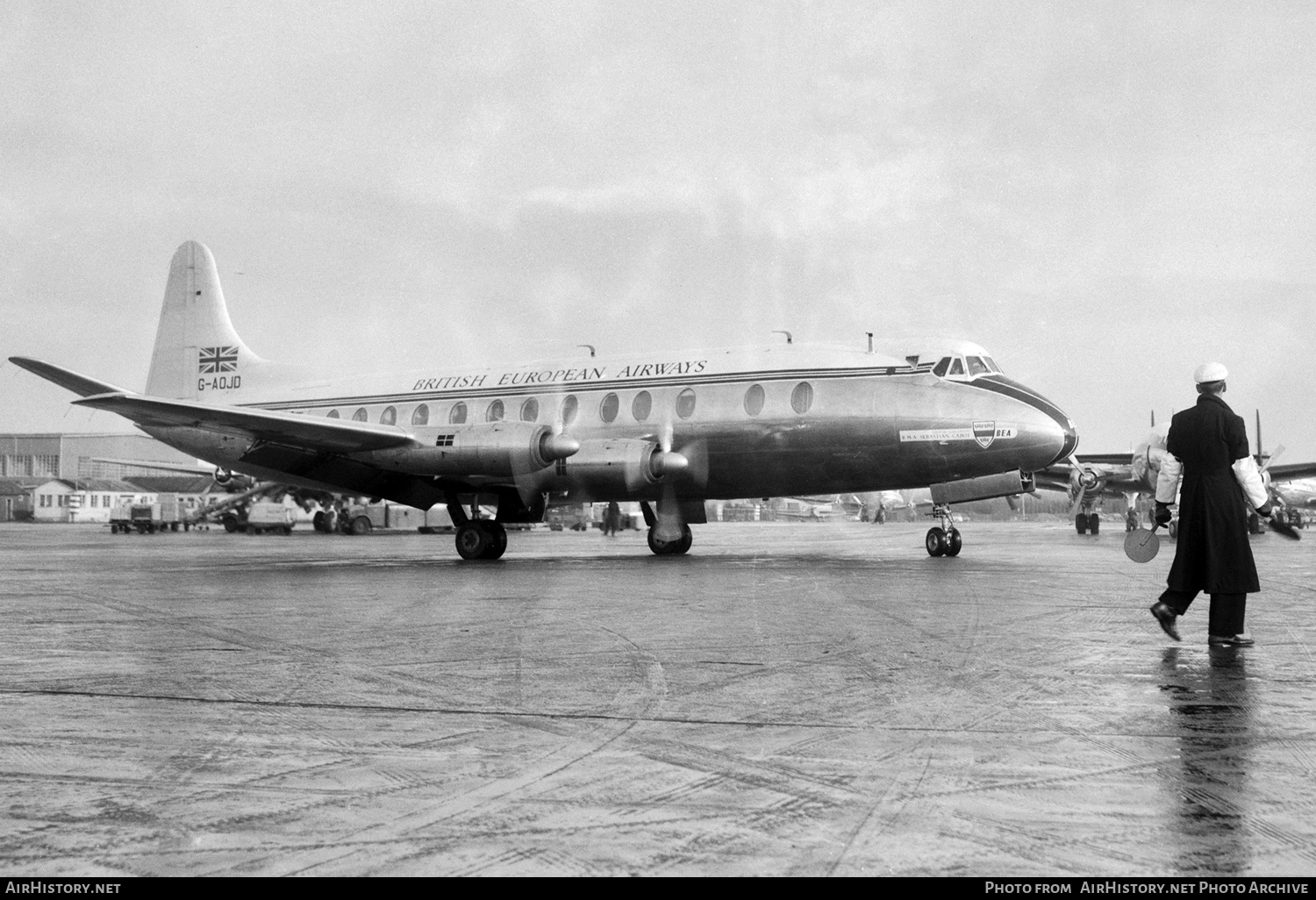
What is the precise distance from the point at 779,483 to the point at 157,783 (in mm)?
17136

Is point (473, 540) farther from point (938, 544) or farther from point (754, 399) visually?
point (938, 544)

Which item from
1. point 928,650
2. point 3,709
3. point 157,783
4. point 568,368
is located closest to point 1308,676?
point 928,650

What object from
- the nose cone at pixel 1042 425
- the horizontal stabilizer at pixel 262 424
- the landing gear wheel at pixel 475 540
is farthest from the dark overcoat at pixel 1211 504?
the landing gear wheel at pixel 475 540

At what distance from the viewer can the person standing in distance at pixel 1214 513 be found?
775 centimetres

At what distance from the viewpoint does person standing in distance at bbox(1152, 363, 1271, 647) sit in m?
7.75

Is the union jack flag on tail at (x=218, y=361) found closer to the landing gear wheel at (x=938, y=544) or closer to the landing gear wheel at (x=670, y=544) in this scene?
the landing gear wheel at (x=670, y=544)

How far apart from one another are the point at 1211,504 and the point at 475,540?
15.2 meters

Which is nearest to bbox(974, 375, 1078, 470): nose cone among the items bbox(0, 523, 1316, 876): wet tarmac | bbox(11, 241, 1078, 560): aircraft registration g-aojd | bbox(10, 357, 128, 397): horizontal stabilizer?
bbox(11, 241, 1078, 560): aircraft registration g-aojd

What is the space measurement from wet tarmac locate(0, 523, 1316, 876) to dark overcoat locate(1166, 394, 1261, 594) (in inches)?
20.8

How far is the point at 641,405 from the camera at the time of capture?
21.3 meters

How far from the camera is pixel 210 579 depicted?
15.6 m

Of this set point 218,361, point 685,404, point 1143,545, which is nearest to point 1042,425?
point 685,404

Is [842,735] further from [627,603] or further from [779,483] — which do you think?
[779,483]

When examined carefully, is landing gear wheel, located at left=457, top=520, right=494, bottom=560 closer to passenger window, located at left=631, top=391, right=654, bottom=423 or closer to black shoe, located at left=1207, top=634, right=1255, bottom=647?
passenger window, located at left=631, top=391, right=654, bottom=423
